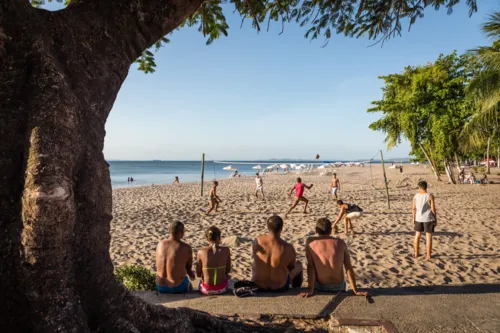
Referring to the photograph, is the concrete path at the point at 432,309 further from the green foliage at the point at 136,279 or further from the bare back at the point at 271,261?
the green foliage at the point at 136,279

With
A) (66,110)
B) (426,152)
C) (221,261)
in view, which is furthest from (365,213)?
(426,152)

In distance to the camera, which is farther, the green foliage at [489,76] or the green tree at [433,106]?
the green tree at [433,106]

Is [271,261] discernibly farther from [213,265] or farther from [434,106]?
[434,106]

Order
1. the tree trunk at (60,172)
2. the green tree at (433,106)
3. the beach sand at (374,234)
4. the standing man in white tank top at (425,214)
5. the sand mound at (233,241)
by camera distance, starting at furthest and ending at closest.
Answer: the green tree at (433,106) < the sand mound at (233,241) < the standing man in white tank top at (425,214) < the beach sand at (374,234) < the tree trunk at (60,172)

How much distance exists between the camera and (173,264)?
144 inches

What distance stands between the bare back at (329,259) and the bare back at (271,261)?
30 centimetres

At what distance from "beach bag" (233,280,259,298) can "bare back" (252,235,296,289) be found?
0.10 metres

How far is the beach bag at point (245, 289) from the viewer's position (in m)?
3.46

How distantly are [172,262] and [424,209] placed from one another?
4.77 m

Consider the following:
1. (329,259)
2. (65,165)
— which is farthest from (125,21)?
(329,259)

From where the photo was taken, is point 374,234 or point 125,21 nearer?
point 125,21

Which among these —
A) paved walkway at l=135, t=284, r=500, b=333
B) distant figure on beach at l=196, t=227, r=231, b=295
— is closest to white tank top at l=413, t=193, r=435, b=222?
paved walkway at l=135, t=284, r=500, b=333

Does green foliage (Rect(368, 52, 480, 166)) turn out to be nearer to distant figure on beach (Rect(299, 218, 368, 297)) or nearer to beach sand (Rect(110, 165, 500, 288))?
beach sand (Rect(110, 165, 500, 288))

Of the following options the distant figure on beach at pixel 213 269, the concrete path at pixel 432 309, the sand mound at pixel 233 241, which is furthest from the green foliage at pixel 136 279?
the concrete path at pixel 432 309
